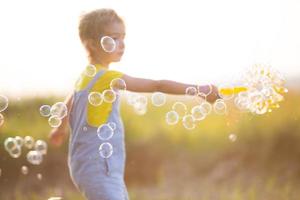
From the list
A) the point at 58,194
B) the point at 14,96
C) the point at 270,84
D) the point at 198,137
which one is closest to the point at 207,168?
the point at 198,137

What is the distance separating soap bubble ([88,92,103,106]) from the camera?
2.71m

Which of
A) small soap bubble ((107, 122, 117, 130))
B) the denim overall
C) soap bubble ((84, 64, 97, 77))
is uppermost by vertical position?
soap bubble ((84, 64, 97, 77))

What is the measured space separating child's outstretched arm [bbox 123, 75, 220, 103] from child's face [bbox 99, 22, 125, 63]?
0.15 meters

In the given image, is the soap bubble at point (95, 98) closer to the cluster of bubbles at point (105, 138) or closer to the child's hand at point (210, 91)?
the cluster of bubbles at point (105, 138)

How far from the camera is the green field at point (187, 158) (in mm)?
4203

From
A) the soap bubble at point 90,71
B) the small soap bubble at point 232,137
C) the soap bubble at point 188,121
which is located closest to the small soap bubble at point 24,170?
the small soap bubble at point 232,137

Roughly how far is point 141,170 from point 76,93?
1.74 meters

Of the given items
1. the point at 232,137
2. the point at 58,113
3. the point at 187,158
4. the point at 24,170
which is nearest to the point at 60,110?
the point at 58,113

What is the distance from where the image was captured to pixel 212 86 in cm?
266

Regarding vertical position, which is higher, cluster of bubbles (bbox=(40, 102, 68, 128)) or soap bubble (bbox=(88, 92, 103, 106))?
soap bubble (bbox=(88, 92, 103, 106))

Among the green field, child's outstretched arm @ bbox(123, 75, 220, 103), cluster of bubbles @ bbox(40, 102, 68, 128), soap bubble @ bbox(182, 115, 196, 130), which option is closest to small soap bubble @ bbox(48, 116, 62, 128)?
cluster of bubbles @ bbox(40, 102, 68, 128)

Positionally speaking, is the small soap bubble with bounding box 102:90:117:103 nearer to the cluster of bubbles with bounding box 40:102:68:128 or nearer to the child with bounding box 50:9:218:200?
the child with bounding box 50:9:218:200

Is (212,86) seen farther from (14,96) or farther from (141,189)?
(14,96)

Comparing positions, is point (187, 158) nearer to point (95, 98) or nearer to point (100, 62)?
point (100, 62)
